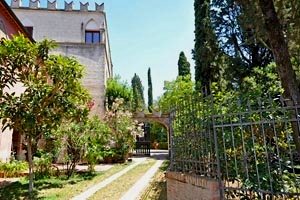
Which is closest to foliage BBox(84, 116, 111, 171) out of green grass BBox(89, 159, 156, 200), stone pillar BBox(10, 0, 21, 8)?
green grass BBox(89, 159, 156, 200)

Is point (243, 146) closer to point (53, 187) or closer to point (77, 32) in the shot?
point (53, 187)

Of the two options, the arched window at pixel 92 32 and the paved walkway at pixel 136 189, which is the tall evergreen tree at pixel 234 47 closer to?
the arched window at pixel 92 32

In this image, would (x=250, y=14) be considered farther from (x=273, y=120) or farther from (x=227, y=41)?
(x=227, y=41)

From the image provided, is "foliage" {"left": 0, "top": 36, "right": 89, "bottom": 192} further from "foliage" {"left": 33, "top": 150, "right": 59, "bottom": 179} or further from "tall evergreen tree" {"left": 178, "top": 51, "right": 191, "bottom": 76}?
"tall evergreen tree" {"left": 178, "top": 51, "right": 191, "bottom": 76}

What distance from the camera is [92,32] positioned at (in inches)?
869

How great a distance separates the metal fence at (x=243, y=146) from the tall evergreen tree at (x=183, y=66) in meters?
32.0

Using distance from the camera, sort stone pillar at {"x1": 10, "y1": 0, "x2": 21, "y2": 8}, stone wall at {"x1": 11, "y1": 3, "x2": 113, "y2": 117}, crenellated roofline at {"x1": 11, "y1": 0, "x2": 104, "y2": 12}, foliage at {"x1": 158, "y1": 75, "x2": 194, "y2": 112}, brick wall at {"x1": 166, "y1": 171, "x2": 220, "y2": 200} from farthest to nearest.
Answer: foliage at {"x1": 158, "y1": 75, "x2": 194, "y2": 112}, crenellated roofline at {"x1": 11, "y1": 0, "x2": 104, "y2": 12}, stone pillar at {"x1": 10, "y1": 0, "x2": 21, "y2": 8}, stone wall at {"x1": 11, "y1": 3, "x2": 113, "y2": 117}, brick wall at {"x1": 166, "y1": 171, "x2": 220, "y2": 200}

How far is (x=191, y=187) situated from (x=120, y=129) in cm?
1400

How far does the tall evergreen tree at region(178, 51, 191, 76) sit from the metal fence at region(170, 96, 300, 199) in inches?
1261

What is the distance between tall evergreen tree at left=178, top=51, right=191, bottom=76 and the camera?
37.4 meters

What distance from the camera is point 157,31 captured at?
14.3 metres

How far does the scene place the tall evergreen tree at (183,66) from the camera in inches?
1471

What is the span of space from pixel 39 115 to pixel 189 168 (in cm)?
485

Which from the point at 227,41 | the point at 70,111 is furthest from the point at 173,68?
the point at 70,111
